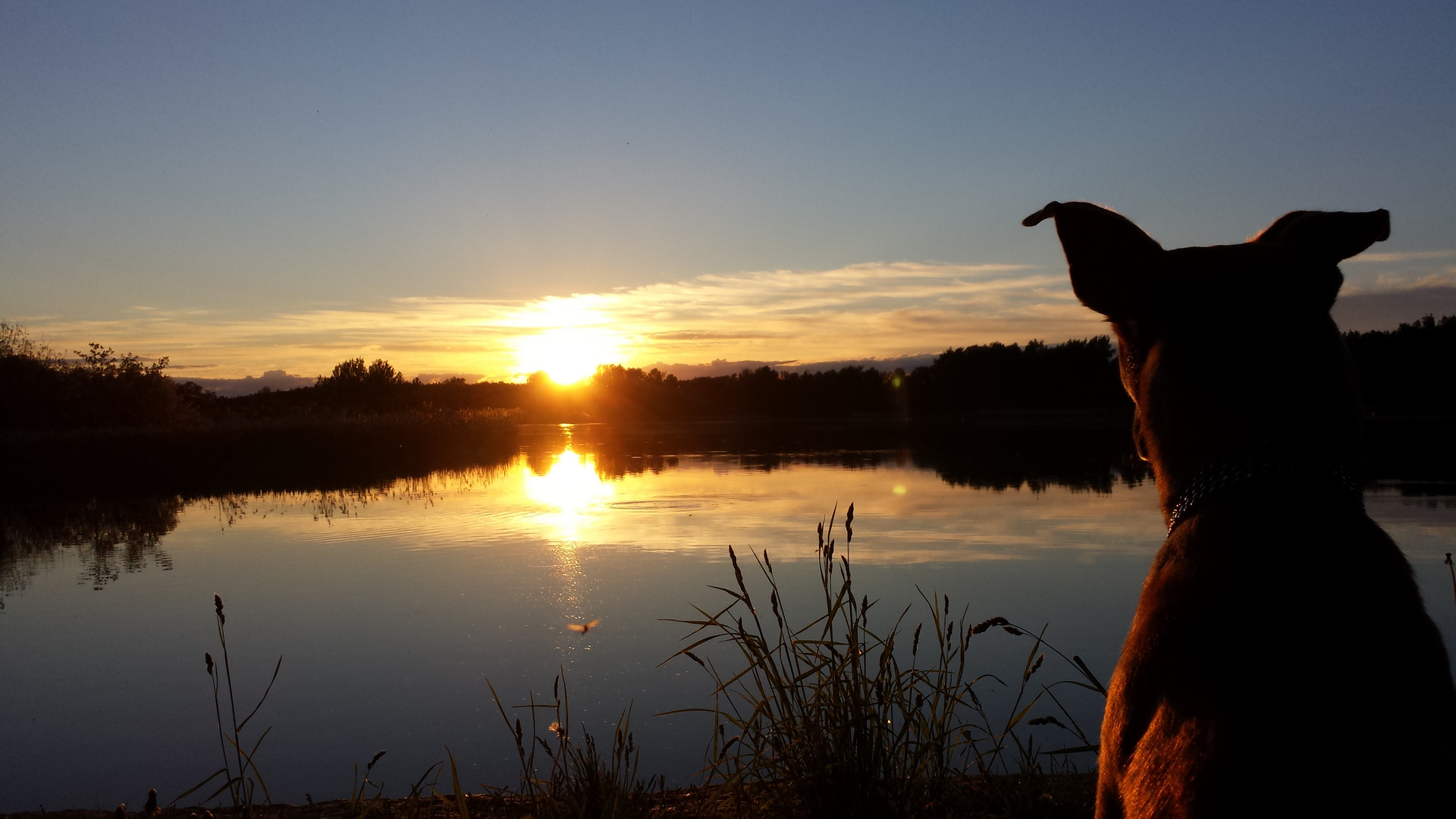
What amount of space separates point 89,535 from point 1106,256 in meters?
16.2

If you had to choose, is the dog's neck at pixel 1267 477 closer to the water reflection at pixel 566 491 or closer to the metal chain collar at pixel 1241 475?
the metal chain collar at pixel 1241 475

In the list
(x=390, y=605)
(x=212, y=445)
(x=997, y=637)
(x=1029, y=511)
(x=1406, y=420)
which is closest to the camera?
(x=997, y=637)

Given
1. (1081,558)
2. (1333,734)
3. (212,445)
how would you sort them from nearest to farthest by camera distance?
1. (1333,734)
2. (1081,558)
3. (212,445)

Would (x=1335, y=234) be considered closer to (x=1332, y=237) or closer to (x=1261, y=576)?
(x=1332, y=237)

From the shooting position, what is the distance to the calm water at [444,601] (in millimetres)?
5207

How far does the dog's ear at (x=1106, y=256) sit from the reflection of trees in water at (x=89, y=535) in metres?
11.6

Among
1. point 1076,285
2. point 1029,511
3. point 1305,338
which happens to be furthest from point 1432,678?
point 1029,511

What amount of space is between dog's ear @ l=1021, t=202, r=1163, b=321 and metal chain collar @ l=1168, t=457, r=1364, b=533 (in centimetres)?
34

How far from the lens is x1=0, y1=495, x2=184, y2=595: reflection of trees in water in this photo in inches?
416

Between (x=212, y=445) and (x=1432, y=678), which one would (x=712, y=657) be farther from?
(x=212, y=445)

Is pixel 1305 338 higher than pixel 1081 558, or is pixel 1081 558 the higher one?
pixel 1305 338

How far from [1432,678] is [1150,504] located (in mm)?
13834

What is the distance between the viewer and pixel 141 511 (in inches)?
620

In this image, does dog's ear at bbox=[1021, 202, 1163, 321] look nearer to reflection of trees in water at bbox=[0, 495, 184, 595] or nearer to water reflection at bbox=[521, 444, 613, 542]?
water reflection at bbox=[521, 444, 613, 542]
